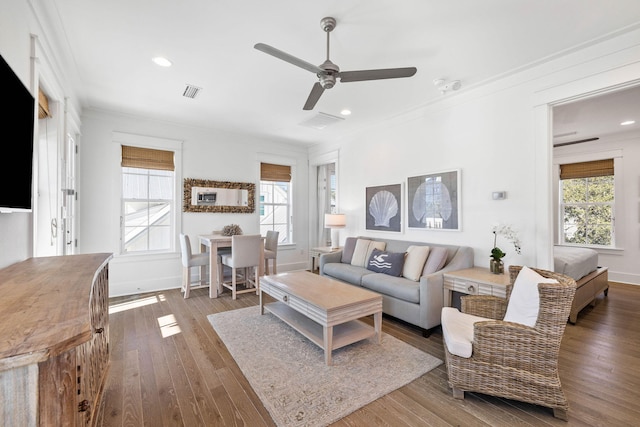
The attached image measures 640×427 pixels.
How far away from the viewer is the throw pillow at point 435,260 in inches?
129

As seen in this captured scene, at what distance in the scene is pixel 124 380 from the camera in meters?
2.14

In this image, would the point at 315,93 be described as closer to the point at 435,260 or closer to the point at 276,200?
the point at 435,260

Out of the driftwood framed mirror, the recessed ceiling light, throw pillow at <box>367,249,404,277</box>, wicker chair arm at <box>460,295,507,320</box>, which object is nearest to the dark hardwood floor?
wicker chair arm at <box>460,295,507,320</box>

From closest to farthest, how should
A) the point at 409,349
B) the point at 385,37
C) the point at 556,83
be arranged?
the point at 385,37 < the point at 409,349 < the point at 556,83

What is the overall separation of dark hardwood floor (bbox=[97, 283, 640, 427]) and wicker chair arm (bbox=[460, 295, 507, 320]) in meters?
0.52

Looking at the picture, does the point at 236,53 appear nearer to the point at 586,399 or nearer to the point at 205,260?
the point at 205,260

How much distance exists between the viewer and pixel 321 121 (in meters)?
4.57

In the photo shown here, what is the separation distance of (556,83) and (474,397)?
9.84ft

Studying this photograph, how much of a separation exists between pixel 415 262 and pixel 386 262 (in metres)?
0.39

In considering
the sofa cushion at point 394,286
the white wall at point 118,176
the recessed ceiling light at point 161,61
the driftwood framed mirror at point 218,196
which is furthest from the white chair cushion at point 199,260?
the recessed ceiling light at point 161,61

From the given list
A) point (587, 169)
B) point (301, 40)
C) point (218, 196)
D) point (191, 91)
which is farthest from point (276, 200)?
point (587, 169)

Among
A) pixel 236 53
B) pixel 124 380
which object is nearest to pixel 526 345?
pixel 124 380

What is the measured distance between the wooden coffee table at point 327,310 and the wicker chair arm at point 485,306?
75 cm

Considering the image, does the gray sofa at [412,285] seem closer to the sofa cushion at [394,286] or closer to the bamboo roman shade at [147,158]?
the sofa cushion at [394,286]
